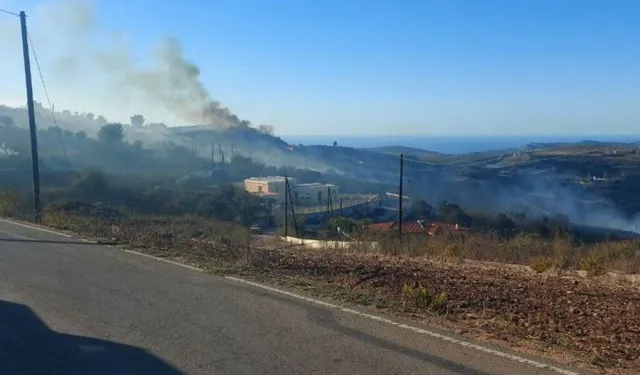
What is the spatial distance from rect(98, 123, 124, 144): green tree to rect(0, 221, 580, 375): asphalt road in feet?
Answer: 245

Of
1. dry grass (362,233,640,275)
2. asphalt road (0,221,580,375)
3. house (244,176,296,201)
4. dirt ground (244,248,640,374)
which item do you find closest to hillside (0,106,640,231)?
house (244,176,296,201)

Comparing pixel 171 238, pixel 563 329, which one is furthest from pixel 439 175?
pixel 563 329

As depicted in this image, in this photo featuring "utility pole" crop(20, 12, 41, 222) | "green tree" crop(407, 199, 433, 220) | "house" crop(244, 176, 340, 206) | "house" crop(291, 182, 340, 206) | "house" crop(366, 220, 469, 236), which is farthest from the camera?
"house" crop(291, 182, 340, 206)

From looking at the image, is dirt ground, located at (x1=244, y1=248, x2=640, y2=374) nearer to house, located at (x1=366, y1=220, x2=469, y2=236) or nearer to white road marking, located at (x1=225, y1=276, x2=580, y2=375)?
white road marking, located at (x1=225, y1=276, x2=580, y2=375)

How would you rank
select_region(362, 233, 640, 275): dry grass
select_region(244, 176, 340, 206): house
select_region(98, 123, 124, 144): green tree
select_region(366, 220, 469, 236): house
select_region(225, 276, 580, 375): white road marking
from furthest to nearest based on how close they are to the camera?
select_region(98, 123, 124, 144): green tree
select_region(244, 176, 340, 206): house
select_region(366, 220, 469, 236): house
select_region(362, 233, 640, 275): dry grass
select_region(225, 276, 580, 375): white road marking

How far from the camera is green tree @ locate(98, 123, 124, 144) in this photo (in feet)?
260

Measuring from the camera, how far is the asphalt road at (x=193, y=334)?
4.83 meters

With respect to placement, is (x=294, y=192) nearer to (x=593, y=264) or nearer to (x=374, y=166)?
(x=374, y=166)

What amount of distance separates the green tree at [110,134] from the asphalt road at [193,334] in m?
74.8

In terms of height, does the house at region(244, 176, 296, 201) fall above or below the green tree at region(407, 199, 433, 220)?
above

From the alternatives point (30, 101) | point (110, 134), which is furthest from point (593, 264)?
point (110, 134)

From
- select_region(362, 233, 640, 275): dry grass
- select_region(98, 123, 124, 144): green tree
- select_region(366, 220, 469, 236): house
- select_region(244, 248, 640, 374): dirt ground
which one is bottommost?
select_region(366, 220, 469, 236): house

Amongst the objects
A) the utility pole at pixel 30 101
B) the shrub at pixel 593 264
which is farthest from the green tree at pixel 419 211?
the shrub at pixel 593 264

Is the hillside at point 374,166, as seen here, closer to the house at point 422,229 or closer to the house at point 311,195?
the house at point 311,195
